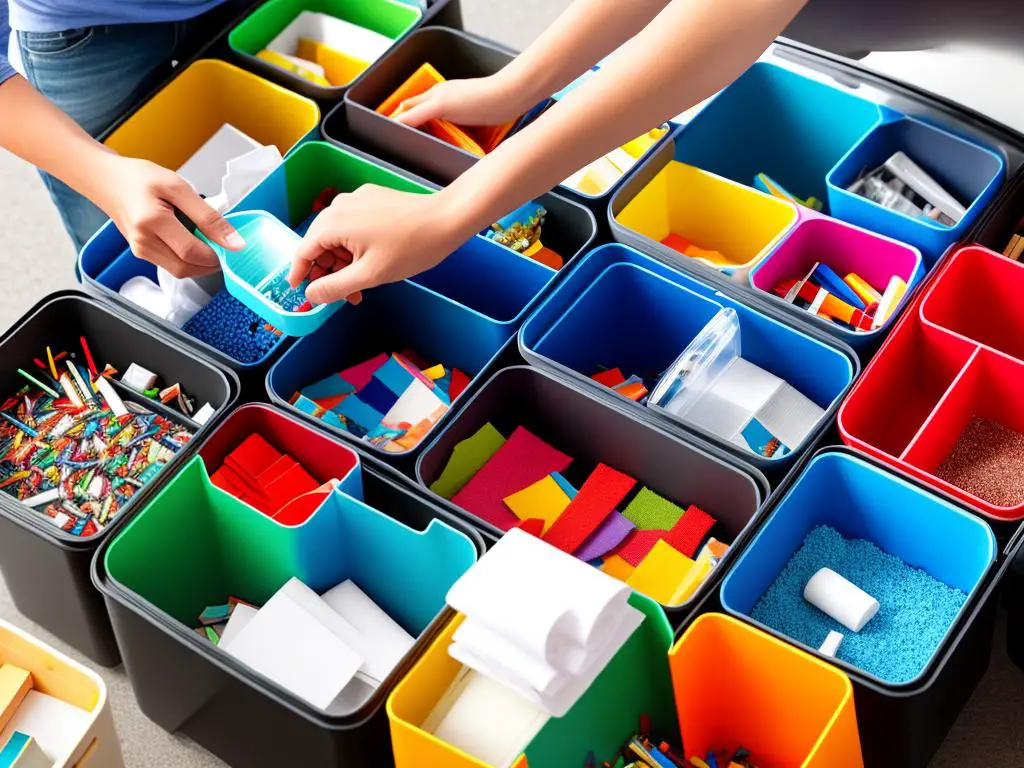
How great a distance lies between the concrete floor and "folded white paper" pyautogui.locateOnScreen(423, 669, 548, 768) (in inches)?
19.2

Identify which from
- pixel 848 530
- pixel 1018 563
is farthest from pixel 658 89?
pixel 1018 563

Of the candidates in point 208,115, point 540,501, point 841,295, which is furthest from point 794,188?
point 208,115

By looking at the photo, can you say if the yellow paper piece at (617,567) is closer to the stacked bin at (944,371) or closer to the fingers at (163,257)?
the stacked bin at (944,371)

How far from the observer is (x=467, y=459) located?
72.7 inches

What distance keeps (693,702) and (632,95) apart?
29.0 inches

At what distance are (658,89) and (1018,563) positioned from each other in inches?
30.4

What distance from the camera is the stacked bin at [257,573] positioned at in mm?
1577

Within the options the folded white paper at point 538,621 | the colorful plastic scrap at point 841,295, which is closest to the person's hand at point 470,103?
the colorful plastic scrap at point 841,295

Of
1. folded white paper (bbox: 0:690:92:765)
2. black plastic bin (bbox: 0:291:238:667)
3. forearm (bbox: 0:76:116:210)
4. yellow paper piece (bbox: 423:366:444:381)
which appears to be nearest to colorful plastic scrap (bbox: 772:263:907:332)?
yellow paper piece (bbox: 423:366:444:381)

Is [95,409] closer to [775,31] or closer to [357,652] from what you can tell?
[357,652]

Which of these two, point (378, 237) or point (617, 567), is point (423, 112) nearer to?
point (378, 237)

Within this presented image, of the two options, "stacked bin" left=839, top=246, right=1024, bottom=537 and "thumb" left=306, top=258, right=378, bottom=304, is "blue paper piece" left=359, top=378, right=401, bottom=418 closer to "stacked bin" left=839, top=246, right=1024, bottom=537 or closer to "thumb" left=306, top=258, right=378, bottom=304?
"thumb" left=306, top=258, right=378, bottom=304

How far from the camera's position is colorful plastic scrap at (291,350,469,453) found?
193 centimetres

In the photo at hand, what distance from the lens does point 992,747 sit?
1.83 m
